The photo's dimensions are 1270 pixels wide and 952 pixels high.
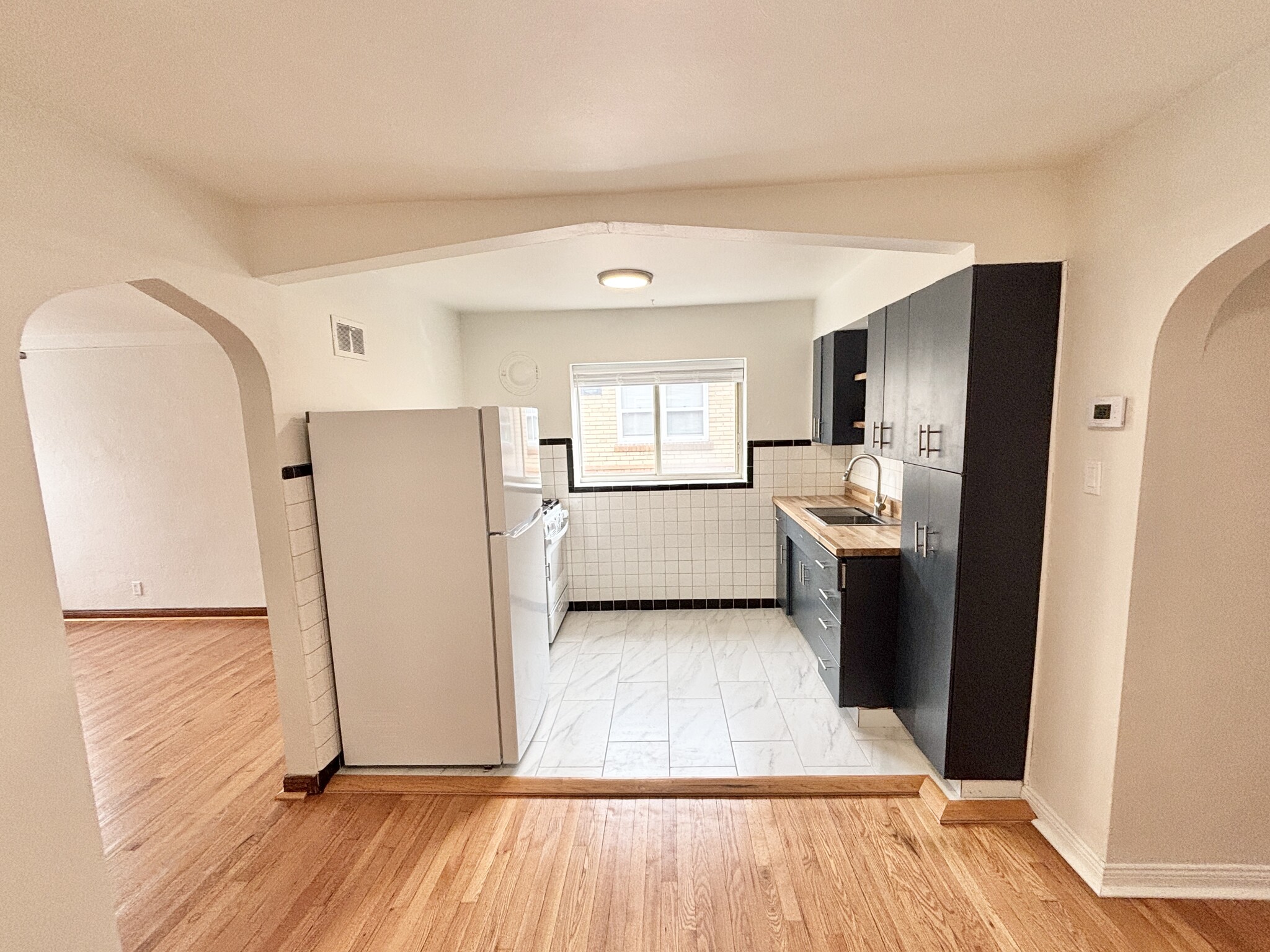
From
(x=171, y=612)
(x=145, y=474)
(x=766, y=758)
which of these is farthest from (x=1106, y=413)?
(x=171, y=612)

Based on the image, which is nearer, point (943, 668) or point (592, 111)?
point (592, 111)

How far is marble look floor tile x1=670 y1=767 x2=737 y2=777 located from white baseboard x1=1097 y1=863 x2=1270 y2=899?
4.09ft

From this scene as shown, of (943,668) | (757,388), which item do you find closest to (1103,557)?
(943,668)

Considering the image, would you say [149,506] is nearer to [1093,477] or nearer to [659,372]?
[659,372]

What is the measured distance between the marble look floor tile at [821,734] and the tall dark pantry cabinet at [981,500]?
33cm

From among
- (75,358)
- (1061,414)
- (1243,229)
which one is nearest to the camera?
(1243,229)

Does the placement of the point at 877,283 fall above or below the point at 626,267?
below

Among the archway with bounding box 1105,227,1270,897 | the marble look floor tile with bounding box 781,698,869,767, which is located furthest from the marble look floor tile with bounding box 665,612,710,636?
the archway with bounding box 1105,227,1270,897

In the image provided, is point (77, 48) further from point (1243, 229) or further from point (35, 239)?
point (1243, 229)

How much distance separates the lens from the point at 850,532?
2840 mm

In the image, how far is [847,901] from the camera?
172cm

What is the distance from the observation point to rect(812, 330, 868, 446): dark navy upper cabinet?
11.3 ft

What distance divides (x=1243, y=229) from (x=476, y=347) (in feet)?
13.2

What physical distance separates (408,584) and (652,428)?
2.47 metres
